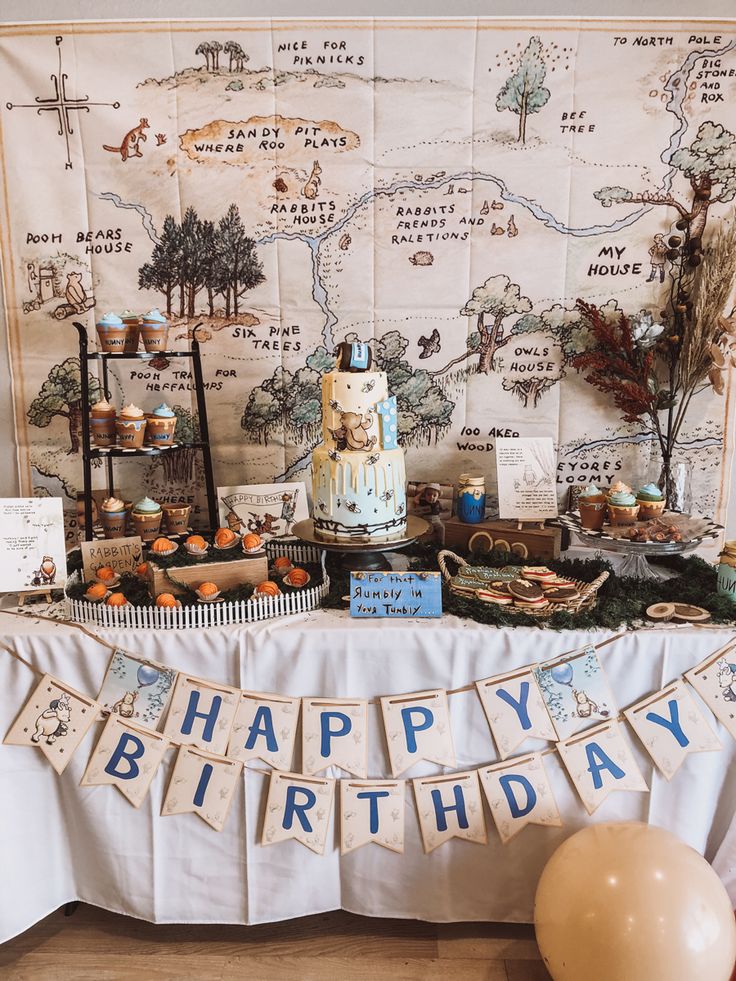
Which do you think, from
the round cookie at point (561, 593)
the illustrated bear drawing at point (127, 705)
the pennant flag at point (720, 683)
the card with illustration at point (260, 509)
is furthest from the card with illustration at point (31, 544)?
the pennant flag at point (720, 683)

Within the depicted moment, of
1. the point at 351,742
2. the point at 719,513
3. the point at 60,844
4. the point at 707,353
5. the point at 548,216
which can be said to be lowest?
the point at 60,844

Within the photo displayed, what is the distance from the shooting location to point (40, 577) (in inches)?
67.6

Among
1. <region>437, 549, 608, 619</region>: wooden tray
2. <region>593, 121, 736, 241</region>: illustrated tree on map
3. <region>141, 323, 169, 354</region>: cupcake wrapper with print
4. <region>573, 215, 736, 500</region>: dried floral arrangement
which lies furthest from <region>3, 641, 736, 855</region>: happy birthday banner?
<region>593, 121, 736, 241</region>: illustrated tree on map

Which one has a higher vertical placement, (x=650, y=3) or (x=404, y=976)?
(x=650, y=3)

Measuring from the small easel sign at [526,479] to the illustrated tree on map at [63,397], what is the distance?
3.98 feet

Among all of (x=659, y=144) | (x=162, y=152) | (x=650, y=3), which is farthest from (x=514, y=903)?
(x=650, y=3)

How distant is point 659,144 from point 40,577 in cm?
198

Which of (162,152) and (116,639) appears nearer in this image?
(116,639)

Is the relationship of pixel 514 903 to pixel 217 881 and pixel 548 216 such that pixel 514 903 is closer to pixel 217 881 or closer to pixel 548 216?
pixel 217 881

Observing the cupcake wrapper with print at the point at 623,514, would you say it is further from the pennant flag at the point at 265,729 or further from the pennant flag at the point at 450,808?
the pennant flag at the point at 265,729

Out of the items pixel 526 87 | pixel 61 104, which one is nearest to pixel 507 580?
→ pixel 526 87

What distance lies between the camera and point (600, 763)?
5.08 ft

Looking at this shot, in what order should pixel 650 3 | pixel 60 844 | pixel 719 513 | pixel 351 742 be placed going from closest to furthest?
pixel 351 742
pixel 60 844
pixel 650 3
pixel 719 513

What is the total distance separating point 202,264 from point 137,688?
3.87 ft
